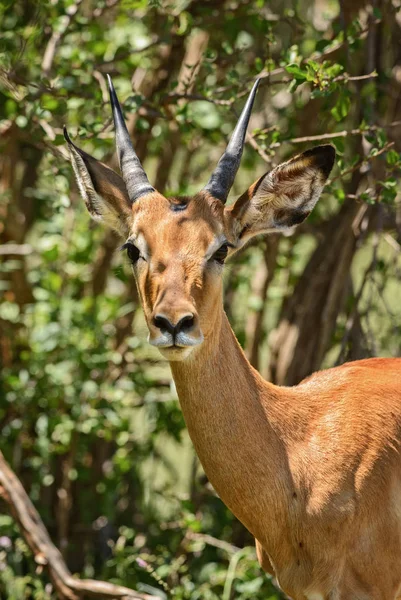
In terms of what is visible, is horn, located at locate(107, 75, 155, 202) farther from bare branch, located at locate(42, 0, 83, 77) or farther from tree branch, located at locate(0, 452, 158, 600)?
tree branch, located at locate(0, 452, 158, 600)

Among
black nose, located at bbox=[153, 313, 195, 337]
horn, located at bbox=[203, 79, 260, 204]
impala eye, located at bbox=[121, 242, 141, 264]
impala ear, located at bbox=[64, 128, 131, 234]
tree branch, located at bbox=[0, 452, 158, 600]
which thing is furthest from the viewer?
tree branch, located at bbox=[0, 452, 158, 600]

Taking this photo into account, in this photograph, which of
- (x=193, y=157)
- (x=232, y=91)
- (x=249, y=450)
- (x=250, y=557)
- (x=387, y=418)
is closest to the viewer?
(x=249, y=450)

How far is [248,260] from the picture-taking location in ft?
24.0

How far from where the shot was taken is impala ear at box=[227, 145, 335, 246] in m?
4.59

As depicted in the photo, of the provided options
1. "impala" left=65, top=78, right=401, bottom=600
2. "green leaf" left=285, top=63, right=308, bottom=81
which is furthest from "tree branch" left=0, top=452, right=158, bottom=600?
"green leaf" left=285, top=63, right=308, bottom=81

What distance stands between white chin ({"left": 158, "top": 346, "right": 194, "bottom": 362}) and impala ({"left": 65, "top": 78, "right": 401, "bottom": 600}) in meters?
0.21

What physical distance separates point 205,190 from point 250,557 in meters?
2.85

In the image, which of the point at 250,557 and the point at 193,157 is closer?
the point at 250,557

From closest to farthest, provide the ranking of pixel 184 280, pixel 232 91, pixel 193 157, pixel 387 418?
pixel 184 280
pixel 387 418
pixel 232 91
pixel 193 157

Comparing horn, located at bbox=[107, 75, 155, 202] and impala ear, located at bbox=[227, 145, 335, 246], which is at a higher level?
horn, located at bbox=[107, 75, 155, 202]

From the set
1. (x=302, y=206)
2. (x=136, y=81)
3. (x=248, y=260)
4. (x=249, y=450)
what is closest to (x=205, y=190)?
(x=302, y=206)

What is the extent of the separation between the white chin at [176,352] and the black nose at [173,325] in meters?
0.09

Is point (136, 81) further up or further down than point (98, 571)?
further up

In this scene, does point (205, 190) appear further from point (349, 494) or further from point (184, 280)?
point (349, 494)
